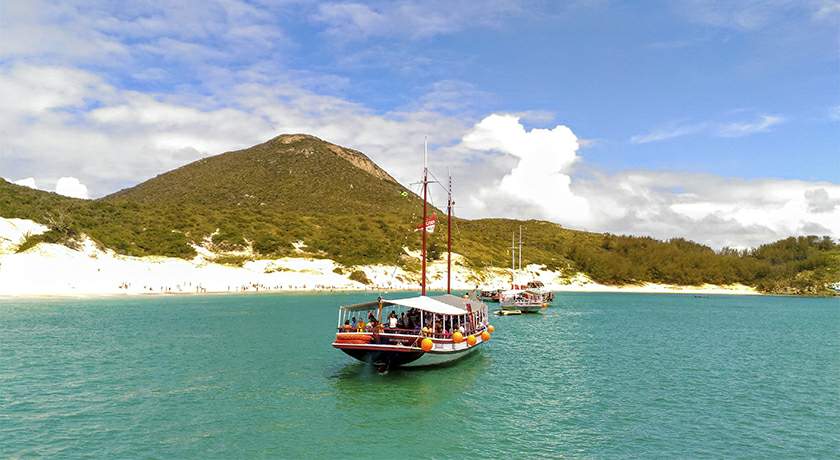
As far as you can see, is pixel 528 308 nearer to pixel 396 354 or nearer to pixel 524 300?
pixel 524 300

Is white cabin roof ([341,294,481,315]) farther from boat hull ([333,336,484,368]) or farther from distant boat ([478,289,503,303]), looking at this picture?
distant boat ([478,289,503,303])

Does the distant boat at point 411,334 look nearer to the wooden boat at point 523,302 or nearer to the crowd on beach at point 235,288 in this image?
the wooden boat at point 523,302

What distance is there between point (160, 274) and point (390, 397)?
294 feet

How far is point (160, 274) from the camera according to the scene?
106000 millimetres

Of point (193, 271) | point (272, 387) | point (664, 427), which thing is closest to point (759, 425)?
point (664, 427)

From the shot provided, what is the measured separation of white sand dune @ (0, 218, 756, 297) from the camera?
91275 millimetres

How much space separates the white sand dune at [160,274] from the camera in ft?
299

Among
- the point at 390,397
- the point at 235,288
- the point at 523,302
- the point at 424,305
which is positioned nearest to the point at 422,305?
the point at 424,305

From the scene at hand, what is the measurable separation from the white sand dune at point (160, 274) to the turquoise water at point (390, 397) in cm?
4020

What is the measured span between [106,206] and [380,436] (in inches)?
5227

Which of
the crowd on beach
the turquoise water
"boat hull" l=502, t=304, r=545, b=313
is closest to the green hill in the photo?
the crowd on beach

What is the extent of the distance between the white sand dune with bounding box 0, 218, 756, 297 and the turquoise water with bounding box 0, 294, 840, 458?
1583 inches

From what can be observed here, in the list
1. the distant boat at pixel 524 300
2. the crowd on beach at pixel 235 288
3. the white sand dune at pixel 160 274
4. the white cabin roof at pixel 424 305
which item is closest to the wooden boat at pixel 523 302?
the distant boat at pixel 524 300

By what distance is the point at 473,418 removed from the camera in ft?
88.5
